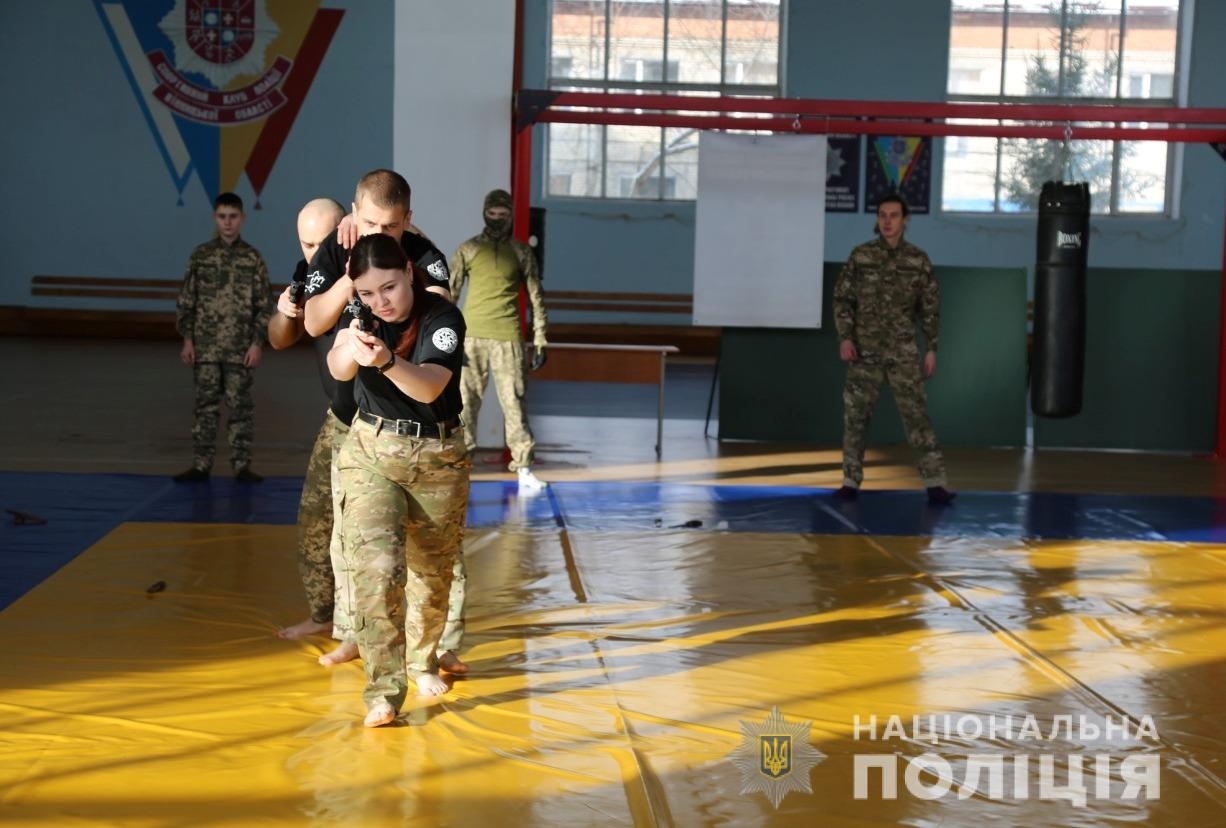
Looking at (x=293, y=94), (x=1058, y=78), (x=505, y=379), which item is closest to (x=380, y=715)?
(x=505, y=379)

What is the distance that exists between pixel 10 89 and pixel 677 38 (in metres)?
9.57

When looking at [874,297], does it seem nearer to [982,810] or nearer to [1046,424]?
[1046,424]

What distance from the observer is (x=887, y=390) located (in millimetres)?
11477

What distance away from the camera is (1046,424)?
11.3 meters

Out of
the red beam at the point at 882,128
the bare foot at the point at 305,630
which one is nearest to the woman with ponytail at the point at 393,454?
the bare foot at the point at 305,630

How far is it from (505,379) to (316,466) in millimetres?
3746

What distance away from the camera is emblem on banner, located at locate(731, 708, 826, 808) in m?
3.75

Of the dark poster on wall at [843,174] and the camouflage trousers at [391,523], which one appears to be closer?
the camouflage trousers at [391,523]

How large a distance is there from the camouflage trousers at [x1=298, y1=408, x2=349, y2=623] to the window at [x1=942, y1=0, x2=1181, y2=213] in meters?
16.2

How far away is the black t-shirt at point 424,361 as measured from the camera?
13.1ft

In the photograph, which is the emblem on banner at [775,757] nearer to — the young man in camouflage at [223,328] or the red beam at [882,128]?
the young man in camouflage at [223,328]

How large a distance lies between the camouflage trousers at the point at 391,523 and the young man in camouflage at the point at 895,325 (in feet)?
15.6

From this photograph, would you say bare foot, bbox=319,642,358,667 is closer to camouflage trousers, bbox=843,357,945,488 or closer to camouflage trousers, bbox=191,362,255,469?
camouflage trousers, bbox=191,362,255,469

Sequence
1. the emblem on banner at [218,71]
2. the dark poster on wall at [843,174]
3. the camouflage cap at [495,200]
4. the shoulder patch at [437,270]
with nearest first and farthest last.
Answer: the shoulder patch at [437,270]
the camouflage cap at [495,200]
the dark poster on wall at [843,174]
the emblem on banner at [218,71]
